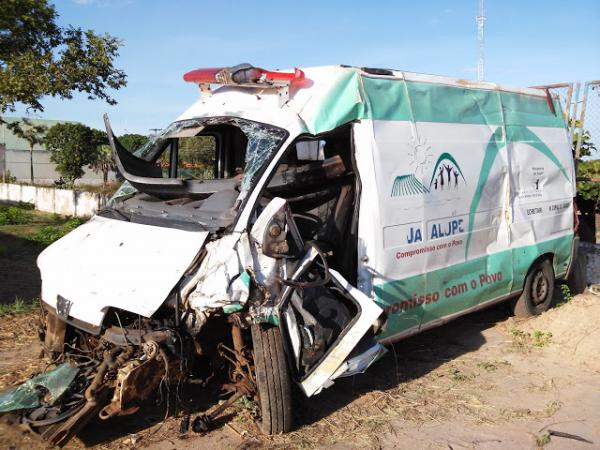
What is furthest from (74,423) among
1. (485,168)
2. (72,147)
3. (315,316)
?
(72,147)

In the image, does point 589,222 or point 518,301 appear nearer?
point 518,301

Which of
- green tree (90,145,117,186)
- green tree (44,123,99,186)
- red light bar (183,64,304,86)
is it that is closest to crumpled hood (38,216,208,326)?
red light bar (183,64,304,86)

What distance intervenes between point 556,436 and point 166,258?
3176 mm

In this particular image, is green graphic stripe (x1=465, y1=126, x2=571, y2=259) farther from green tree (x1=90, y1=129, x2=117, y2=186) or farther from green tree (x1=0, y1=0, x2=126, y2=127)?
green tree (x1=90, y1=129, x2=117, y2=186)

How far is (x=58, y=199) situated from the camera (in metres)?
19.0

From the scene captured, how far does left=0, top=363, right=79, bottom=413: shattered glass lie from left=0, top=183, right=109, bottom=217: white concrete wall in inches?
499

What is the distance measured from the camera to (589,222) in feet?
31.3

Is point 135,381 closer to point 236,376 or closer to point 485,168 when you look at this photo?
point 236,376

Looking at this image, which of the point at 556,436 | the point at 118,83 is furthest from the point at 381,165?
the point at 118,83

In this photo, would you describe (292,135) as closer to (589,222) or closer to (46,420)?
(46,420)

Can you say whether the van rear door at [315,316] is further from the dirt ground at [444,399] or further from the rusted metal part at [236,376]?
the dirt ground at [444,399]

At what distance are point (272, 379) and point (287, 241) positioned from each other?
3.20 ft

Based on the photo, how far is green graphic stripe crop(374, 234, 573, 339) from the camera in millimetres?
4895

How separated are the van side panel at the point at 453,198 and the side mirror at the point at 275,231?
88 centimetres
